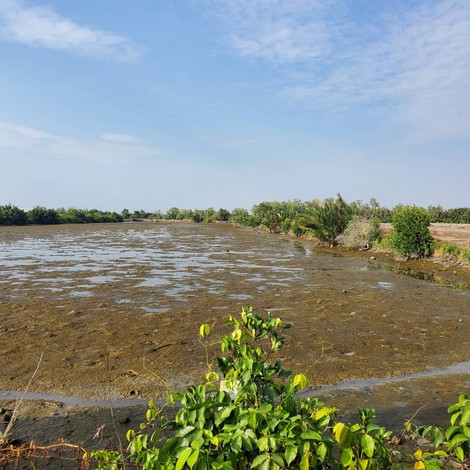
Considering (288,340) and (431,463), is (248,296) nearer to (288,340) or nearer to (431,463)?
(288,340)

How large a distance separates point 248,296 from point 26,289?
234 inches

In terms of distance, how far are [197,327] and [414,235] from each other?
1625cm

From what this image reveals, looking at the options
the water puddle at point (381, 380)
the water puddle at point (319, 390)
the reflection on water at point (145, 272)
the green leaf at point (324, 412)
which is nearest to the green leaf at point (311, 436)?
the green leaf at point (324, 412)

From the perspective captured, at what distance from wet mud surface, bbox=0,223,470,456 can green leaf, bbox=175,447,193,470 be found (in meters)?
1.20

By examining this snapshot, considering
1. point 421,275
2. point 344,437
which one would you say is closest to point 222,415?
point 344,437

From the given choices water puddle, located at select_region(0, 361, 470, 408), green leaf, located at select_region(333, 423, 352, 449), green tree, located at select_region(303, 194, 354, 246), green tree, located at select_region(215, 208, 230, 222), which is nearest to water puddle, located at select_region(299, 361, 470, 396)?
water puddle, located at select_region(0, 361, 470, 408)

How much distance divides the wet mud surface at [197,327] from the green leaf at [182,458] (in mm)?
1196

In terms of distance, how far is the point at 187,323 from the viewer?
7730mm

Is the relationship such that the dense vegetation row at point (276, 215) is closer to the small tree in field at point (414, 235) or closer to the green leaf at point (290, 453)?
the small tree in field at point (414, 235)

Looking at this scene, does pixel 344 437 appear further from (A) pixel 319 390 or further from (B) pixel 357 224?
(B) pixel 357 224

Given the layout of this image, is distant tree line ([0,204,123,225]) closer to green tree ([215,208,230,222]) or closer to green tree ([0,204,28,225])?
green tree ([0,204,28,225])

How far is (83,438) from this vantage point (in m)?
3.69

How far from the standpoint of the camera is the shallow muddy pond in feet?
17.4

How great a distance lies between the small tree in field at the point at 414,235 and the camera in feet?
66.5
